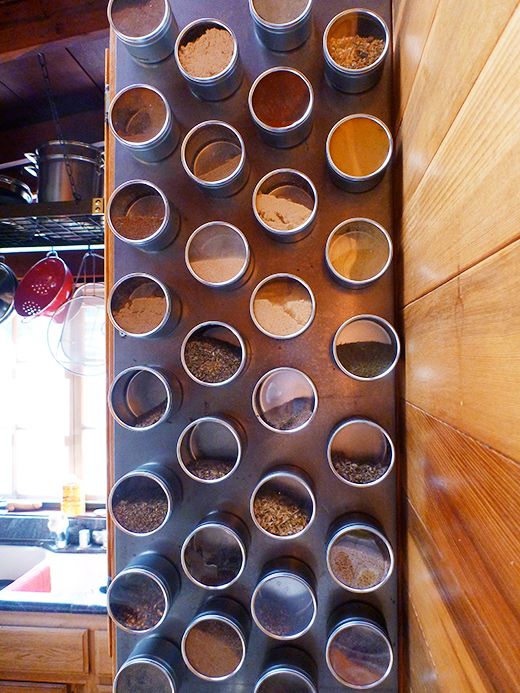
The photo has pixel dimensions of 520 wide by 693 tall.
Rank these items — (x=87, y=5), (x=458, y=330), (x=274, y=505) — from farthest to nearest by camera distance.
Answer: (x=87, y=5) → (x=274, y=505) → (x=458, y=330)

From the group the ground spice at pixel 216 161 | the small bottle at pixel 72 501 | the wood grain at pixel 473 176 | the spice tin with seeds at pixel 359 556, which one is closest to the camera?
the wood grain at pixel 473 176

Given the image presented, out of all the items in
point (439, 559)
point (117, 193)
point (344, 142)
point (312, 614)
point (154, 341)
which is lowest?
point (312, 614)

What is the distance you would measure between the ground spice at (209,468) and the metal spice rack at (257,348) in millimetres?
57

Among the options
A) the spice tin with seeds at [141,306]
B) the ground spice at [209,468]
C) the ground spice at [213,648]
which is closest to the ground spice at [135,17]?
the spice tin with seeds at [141,306]

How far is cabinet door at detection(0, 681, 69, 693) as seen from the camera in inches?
75.0

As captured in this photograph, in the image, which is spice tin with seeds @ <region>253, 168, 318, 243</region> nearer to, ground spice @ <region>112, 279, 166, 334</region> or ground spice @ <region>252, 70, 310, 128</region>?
ground spice @ <region>252, 70, 310, 128</region>

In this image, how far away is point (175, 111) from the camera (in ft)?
3.57

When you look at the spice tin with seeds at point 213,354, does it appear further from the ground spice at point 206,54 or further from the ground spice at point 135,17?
the ground spice at point 135,17

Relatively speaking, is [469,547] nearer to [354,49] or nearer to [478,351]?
[478,351]

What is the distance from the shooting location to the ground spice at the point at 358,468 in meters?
0.96

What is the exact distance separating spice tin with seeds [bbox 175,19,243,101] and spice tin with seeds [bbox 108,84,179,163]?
0.30 ft

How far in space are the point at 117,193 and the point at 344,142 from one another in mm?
525

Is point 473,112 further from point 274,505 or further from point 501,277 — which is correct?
point 274,505

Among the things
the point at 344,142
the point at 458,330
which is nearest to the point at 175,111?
the point at 344,142
